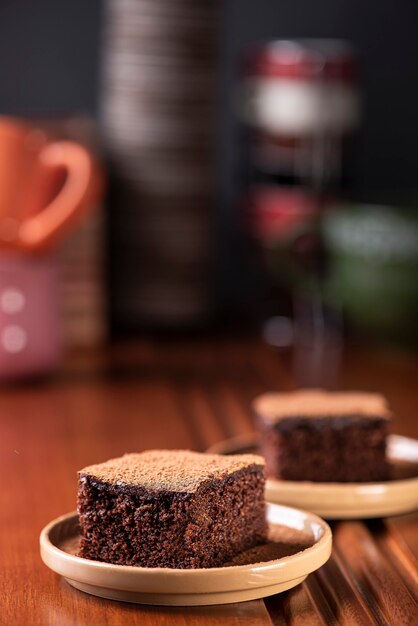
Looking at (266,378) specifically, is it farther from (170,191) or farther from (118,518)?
(118,518)

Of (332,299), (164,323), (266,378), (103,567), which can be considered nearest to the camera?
(103,567)

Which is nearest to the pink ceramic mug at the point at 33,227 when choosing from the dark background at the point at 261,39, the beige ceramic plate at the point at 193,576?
the dark background at the point at 261,39

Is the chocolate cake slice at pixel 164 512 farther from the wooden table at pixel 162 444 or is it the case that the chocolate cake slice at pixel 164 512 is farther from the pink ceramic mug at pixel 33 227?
the pink ceramic mug at pixel 33 227

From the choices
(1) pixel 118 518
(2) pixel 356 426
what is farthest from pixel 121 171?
(1) pixel 118 518

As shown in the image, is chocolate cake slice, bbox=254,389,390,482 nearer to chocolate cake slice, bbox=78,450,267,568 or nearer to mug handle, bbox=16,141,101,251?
chocolate cake slice, bbox=78,450,267,568

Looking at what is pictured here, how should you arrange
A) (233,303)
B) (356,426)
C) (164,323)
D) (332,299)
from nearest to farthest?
(356,426) < (332,299) < (164,323) < (233,303)

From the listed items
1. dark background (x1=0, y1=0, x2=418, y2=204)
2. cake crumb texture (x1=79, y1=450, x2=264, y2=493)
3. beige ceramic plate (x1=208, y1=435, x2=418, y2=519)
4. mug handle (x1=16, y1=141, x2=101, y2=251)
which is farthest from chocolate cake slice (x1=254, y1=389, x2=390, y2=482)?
dark background (x1=0, y1=0, x2=418, y2=204)

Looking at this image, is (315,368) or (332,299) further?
(332,299)
